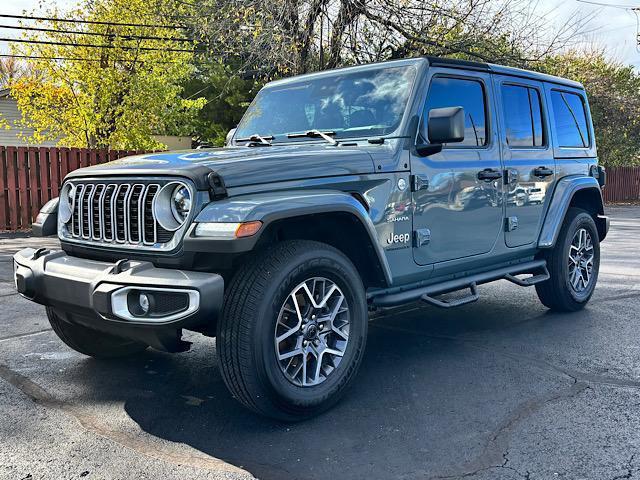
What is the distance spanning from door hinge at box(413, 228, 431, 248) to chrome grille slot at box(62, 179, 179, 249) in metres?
1.68

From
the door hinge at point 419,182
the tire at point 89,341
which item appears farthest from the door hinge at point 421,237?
the tire at point 89,341

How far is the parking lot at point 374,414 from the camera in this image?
9.75 feet

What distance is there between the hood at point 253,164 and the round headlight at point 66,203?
12 centimetres

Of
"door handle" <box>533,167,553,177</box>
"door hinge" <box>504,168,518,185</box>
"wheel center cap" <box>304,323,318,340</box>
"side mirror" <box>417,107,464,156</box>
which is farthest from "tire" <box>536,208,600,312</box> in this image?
"wheel center cap" <box>304,323,318,340</box>

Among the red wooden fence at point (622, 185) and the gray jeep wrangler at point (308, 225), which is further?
the red wooden fence at point (622, 185)

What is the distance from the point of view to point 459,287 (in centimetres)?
465

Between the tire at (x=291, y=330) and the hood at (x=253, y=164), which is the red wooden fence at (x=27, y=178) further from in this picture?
the tire at (x=291, y=330)

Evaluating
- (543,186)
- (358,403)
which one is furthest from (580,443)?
(543,186)

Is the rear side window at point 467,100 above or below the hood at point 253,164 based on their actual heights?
above

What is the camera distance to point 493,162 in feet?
16.1

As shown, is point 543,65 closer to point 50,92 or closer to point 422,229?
point 50,92

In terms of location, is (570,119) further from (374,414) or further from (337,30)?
(337,30)

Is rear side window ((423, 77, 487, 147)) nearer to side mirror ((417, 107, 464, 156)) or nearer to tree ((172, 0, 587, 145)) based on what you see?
side mirror ((417, 107, 464, 156))

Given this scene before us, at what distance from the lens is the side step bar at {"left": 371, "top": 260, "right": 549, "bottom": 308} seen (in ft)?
13.6
